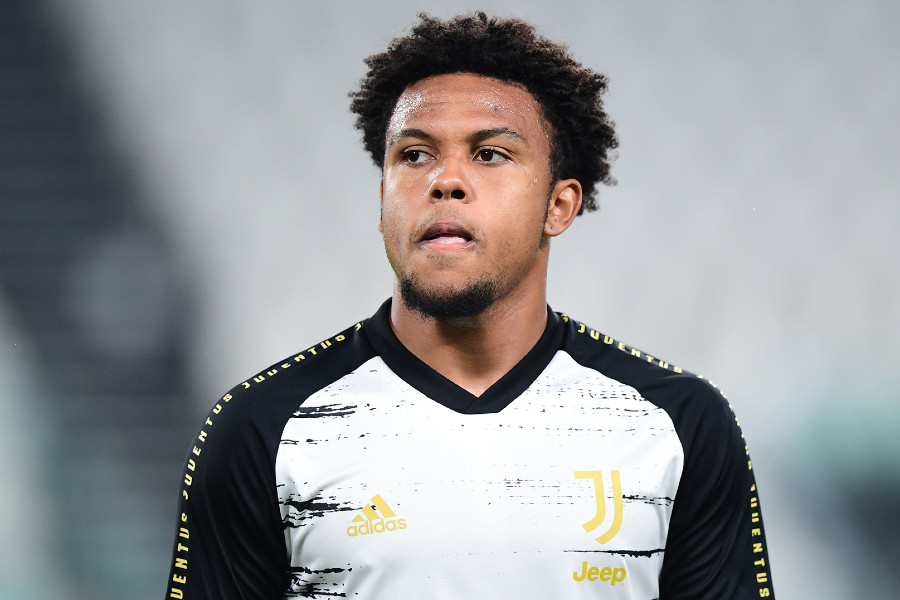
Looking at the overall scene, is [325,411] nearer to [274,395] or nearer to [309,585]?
[274,395]

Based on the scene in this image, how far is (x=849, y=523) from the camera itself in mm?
2422

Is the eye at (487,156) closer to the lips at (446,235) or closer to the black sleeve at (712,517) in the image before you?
the lips at (446,235)

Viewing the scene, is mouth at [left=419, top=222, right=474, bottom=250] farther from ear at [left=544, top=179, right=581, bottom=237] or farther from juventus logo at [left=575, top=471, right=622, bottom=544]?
juventus logo at [left=575, top=471, right=622, bottom=544]

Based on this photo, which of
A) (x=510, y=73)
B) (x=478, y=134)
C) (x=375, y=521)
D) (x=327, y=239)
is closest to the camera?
(x=375, y=521)

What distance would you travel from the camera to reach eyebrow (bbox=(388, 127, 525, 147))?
1502mm

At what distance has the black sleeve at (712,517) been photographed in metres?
1.50

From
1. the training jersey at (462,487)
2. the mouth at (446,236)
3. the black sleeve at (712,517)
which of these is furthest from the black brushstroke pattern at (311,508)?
the black sleeve at (712,517)

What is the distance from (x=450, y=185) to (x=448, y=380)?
278mm

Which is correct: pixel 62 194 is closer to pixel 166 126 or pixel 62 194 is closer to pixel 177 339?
pixel 166 126

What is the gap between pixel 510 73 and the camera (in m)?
1.60

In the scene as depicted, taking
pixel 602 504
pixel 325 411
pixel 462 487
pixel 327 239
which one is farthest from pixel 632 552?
pixel 327 239

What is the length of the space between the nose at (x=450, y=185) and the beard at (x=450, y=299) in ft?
0.40

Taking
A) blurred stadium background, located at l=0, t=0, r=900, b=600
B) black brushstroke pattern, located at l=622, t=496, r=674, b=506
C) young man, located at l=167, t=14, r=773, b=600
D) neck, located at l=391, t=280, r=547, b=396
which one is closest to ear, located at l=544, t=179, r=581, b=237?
young man, located at l=167, t=14, r=773, b=600

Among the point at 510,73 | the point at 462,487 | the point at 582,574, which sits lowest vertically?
the point at 582,574
